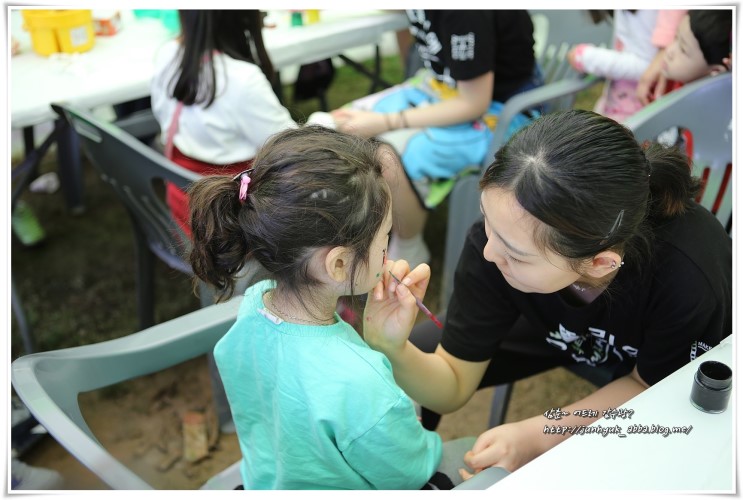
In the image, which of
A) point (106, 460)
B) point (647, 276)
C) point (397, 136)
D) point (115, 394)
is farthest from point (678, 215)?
point (115, 394)

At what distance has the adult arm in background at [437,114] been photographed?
6.47ft

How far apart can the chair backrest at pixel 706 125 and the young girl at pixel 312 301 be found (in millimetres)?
863

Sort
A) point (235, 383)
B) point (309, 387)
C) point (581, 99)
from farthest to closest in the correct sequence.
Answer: point (581, 99) < point (235, 383) < point (309, 387)

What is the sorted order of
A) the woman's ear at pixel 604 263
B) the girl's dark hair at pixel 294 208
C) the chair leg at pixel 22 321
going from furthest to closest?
the chair leg at pixel 22 321 < the woman's ear at pixel 604 263 < the girl's dark hair at pixel 294 208

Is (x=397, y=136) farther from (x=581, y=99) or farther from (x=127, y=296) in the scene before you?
(x=581, y=99)

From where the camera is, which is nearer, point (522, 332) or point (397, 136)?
point (522, 332)

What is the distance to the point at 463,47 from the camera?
1.89m

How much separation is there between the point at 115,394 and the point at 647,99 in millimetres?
1684

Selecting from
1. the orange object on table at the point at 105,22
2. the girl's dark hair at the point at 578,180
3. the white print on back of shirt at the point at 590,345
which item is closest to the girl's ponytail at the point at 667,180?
the girl's dark hair at the point at 578,180

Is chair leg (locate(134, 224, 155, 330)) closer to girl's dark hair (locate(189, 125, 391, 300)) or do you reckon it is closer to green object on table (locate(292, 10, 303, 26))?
green object on table (locate(292, 10, 303, 26))

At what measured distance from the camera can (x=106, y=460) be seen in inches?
35.3

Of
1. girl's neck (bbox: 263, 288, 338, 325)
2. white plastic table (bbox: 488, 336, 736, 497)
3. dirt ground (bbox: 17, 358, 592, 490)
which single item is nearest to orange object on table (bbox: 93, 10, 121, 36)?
dirt ground (bbox: 17, 358, 592, 490)

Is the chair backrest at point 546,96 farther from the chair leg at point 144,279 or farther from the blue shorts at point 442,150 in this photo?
the chair leg at point 144,279

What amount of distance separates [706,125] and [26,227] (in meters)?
2.20
